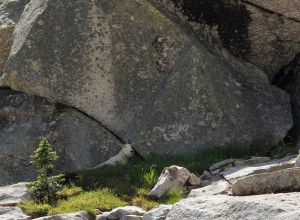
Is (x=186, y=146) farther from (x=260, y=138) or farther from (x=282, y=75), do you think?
(x=282, y=75)

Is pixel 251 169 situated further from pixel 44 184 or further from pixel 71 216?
pixel 44 184

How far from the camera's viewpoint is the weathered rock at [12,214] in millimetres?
11356

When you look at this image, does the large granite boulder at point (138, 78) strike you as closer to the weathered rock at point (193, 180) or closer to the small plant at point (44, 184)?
the weathered rock at point (193, 180)

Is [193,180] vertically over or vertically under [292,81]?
under

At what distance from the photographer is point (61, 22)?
16047 mm

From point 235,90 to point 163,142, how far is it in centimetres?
227

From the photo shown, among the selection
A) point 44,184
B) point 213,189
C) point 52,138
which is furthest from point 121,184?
point 52,138

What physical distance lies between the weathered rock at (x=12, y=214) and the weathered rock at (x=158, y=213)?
217 centimetres

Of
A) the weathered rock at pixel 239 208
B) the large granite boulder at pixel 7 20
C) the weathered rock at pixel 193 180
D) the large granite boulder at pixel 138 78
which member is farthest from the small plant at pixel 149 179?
the large granite boulder at pixel 7 20

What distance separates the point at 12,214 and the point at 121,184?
2.61 metres

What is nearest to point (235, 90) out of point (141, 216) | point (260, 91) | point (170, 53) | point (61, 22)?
point (260, 91)

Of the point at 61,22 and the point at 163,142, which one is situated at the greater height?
the point at 61,22

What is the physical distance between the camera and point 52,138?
15.9m

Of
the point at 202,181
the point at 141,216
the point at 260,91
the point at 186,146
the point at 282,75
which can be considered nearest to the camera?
the point at 141,216
